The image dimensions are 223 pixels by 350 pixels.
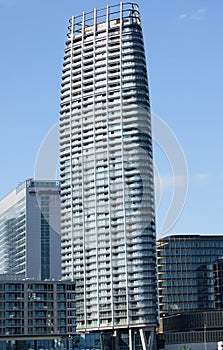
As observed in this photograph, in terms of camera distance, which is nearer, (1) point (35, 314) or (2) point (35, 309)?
A: (1) point (35, 314)

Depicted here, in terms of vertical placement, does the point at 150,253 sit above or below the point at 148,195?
below

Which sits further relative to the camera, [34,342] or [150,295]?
[150,295]

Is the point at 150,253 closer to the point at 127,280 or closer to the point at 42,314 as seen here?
the point at 127,280

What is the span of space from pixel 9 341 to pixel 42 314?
11.0 m

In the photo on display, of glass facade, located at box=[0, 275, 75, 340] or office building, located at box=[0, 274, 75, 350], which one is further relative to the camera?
glass facade, located at box=[0, 275, 75, 340]

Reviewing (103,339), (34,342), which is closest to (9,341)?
(34,342)

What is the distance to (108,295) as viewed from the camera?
199000 mm

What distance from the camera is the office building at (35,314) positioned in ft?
562

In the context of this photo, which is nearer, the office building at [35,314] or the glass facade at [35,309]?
the office building at [35,314]

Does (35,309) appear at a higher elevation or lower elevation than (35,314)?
higher

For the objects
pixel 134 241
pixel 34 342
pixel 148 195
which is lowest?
pixel 34 342

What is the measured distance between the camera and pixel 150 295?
195875mm

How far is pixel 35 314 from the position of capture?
17575cm

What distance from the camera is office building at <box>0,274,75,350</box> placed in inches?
6747
